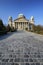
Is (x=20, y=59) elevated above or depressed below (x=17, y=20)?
above

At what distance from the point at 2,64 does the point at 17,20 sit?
89.0 meters

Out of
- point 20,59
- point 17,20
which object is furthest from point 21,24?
point 20,59

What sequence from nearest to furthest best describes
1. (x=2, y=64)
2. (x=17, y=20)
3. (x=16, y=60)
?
(x=2, y=64), (x=16, y=60), (x=17, y=20)

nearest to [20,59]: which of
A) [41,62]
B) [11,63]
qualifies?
[11,63]

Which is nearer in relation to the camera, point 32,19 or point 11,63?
point 11,63

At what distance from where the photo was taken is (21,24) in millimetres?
93875

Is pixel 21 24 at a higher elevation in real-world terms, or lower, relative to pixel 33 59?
lower

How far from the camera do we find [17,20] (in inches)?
3684

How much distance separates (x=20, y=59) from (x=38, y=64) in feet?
3.01

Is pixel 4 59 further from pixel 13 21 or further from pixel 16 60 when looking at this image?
pixel 13 21

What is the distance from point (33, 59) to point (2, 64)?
56.1 inches

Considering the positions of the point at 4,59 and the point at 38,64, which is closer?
the point at 38,64

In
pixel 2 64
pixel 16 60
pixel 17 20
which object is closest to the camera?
pixel 2 64

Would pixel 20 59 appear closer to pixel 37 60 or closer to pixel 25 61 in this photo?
pixel 25 61
